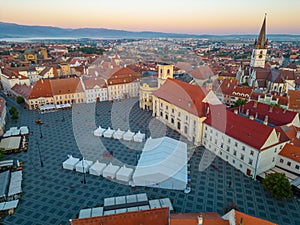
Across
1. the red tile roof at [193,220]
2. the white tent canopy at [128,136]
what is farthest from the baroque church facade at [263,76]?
the red tile roof at [193,220]

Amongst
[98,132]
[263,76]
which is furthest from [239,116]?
[263,76]

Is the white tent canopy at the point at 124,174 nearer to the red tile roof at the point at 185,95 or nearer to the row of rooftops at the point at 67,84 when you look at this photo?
the red tile roof at the point at 185,95

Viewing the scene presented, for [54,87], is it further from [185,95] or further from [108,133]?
[185,95]

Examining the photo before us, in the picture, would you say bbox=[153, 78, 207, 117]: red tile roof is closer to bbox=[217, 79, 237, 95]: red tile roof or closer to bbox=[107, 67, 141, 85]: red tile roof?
bbox=[217, 79, 237, 95]: red tile roof

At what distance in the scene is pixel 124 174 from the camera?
119ft

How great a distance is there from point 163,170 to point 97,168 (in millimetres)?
12153

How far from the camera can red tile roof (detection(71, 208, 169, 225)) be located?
19875 millimetres

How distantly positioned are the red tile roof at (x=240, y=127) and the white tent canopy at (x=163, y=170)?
972 cm

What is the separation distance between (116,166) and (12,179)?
17435mm

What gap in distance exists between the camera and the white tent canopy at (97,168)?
125 ft

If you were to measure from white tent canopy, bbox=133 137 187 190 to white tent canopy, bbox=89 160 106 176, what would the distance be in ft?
21.7

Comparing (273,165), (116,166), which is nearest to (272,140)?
(273,165)

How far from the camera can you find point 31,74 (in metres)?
107

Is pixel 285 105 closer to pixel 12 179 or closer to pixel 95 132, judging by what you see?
pixel 95 132
